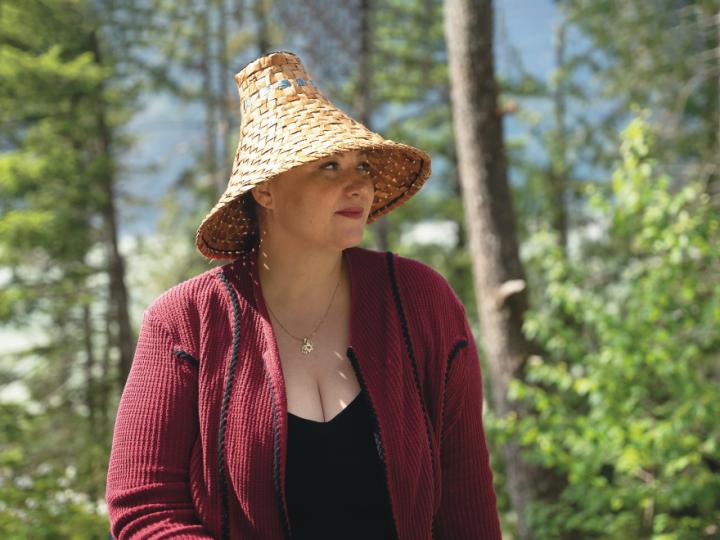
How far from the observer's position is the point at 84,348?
45.3ft

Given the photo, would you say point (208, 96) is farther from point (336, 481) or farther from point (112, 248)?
point (336, 481)

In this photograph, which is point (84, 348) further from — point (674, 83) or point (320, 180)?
point (320, 180)

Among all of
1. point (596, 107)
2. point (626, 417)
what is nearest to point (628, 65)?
point (596, 107)

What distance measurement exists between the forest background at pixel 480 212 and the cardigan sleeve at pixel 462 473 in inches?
104

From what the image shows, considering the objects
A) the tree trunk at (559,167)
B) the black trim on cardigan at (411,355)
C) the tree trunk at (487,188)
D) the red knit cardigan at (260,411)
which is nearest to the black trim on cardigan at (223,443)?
the red knit cardigan at (260,411)

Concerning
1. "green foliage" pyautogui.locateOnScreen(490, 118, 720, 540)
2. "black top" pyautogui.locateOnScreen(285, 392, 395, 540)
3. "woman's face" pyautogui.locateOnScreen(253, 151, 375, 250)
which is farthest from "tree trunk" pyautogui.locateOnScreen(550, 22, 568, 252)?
"black top" pyautogui.locateOnScreen(285, 392, 395, 540)

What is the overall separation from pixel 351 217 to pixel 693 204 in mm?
4152

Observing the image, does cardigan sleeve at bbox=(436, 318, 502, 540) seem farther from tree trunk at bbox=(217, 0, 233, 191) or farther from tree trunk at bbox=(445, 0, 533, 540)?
A: tree trunk at bbox=(217, 0, 233, 191)

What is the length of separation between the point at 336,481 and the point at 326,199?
613mm

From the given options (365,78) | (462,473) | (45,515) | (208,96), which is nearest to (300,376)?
(462,473)

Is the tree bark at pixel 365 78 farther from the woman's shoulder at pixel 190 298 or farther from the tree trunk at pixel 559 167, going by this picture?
the tree trunk at pixel 559 167

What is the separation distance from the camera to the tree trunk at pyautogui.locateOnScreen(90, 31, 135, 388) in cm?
1170

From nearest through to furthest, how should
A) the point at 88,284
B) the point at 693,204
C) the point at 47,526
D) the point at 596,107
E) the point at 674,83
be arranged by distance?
the point at 47,526
the point at 693,204
the point at 674,83
the point at 596,107
the point at 88,284

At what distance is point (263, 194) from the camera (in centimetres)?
181
